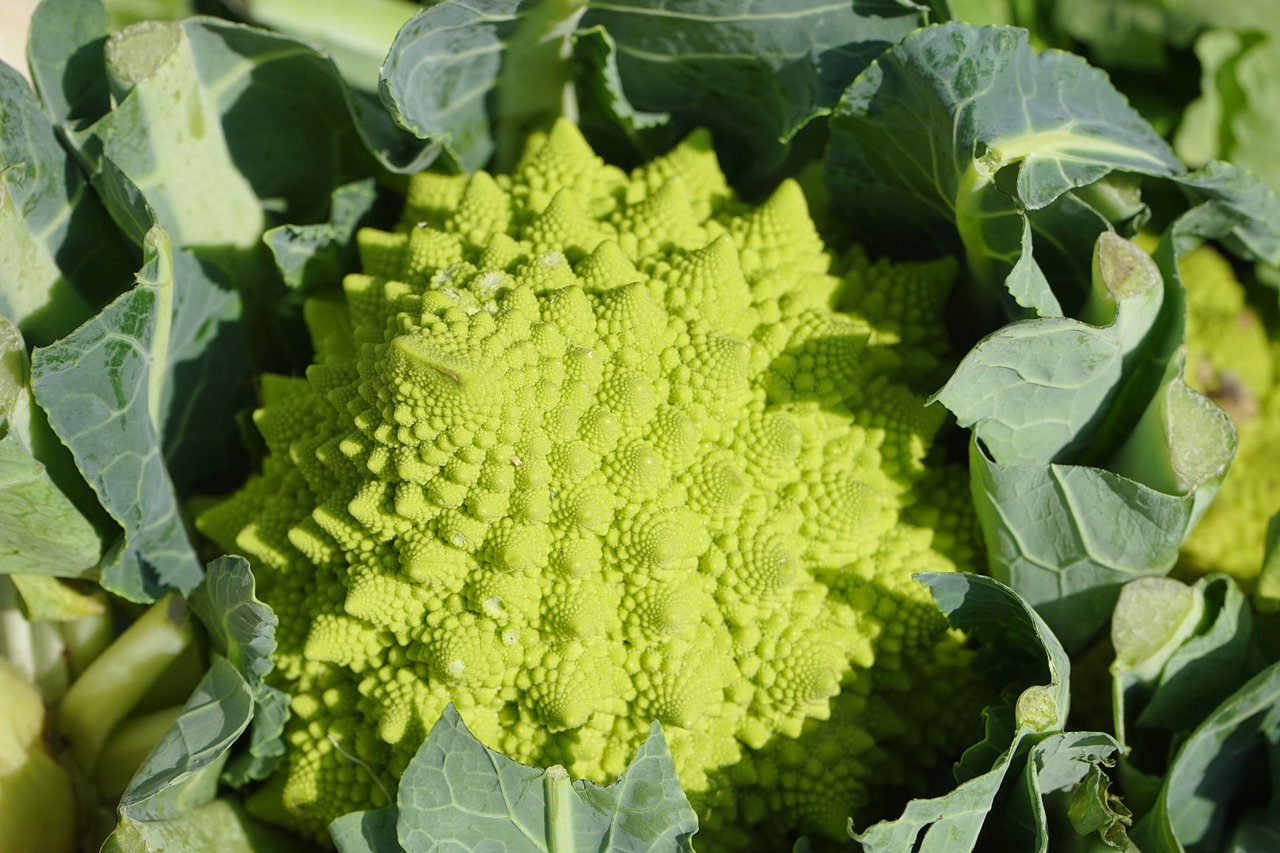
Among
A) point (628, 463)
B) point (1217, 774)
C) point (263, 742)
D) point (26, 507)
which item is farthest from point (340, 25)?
point (1217, 774)

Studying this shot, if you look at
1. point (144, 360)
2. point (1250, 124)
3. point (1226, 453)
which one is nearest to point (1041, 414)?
point (1226, 453)

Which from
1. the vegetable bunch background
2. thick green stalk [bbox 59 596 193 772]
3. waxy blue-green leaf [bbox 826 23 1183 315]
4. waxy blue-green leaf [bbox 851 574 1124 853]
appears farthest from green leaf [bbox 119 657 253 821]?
waxy blue-green leaf [bbox 826 23 1183 315]

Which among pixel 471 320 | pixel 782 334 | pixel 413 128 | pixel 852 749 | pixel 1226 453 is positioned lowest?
pixel 852 749

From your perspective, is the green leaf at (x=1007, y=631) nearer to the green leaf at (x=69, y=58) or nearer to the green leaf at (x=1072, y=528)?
the green leaf at (x=1072, y=528)

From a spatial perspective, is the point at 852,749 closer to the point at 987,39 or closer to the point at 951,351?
the point at 951,351

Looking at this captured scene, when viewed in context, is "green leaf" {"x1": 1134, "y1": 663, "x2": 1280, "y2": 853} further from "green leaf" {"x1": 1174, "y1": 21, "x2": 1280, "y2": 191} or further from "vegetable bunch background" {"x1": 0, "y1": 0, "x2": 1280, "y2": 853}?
"green leaf" {"x1": 1174, "y1": 21, "x2": 1280, "y2": 191}

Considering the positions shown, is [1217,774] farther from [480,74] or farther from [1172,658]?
[480,74]
